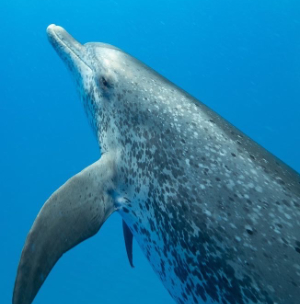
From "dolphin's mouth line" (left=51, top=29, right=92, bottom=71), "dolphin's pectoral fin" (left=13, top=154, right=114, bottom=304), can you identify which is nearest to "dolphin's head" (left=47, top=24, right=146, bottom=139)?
"dolphin's mouth line" (left=51, top=29, right=92, bottom=71)

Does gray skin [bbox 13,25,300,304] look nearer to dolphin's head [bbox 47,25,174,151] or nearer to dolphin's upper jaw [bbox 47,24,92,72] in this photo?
dolphin's head [bbox 47,25,174,151]

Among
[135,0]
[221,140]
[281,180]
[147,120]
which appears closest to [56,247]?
[147,120]

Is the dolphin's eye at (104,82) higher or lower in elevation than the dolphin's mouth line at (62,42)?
lower

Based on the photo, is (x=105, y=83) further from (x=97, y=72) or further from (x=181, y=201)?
(x=181, y=201)

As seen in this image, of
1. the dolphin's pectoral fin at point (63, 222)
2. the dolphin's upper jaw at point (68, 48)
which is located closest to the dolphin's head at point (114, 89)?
the dolphin's upper jaw at point (68, 48)

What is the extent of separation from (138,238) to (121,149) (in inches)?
34.4

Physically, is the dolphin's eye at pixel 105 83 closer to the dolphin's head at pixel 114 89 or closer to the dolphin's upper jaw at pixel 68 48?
the dolphin's head at pixel 114 89

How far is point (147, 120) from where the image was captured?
374 centimetres

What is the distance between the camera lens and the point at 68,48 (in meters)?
5.00

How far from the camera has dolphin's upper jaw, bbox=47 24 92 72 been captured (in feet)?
15.7

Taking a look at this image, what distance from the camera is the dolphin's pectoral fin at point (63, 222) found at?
3.30 m

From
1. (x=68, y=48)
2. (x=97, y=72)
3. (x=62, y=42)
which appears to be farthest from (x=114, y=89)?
(x=62, y=42)

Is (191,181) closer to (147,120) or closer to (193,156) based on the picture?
(193,156)

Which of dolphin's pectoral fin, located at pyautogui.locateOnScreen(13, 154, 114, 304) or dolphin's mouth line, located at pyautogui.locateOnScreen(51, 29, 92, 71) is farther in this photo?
dolphin's mouth line, located at pyautogui.locateOnScreen(51, 29, 92, 71)
